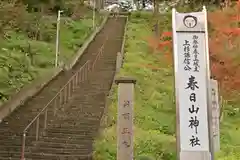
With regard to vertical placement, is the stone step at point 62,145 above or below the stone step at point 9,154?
above

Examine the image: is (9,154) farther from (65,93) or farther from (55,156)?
(65,93)

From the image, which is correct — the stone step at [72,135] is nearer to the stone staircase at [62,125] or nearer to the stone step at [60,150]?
the stone staircase at [62,125]

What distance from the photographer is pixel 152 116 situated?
1725cm

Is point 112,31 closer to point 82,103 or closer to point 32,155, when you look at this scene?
point 82,103

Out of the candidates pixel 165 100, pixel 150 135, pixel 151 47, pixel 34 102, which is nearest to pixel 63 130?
pixel 150 135

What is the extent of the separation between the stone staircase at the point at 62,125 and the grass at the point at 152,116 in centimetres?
48

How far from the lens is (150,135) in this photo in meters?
13.5

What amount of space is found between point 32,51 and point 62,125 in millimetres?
14032

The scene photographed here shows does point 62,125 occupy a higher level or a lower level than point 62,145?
higher

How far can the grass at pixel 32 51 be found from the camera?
19594mm

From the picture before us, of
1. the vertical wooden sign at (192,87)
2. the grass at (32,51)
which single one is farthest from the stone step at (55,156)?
the grass at (32,51)

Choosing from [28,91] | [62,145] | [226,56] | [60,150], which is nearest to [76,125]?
[62,145]

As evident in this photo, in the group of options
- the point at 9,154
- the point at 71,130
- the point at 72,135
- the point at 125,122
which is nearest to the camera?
the point at 125,122

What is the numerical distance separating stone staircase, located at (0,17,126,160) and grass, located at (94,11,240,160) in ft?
1.56
